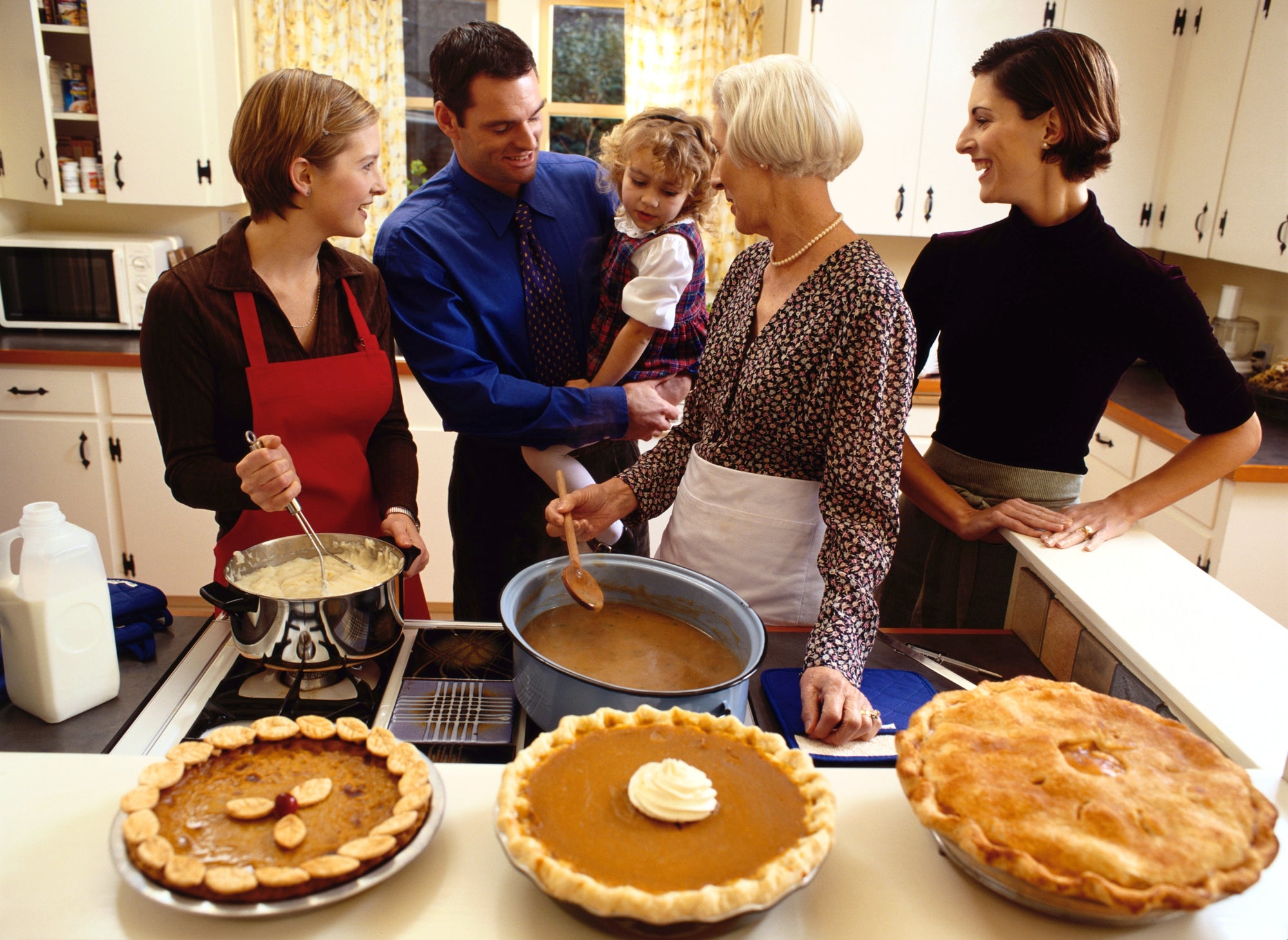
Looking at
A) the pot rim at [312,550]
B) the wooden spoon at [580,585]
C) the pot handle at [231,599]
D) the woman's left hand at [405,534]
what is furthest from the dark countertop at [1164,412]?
the pot handle at [231,599]

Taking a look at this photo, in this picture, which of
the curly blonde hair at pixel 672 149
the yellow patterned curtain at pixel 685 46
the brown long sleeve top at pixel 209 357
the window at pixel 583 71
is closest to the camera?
the brown long sleeve top at pixel 209 357

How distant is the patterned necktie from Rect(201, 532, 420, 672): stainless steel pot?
964mm

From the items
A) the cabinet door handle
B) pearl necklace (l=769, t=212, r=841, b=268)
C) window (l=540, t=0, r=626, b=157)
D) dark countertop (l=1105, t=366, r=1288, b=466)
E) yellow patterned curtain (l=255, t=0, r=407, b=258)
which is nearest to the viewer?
pearl necklace (l=769, t=212, r=841, b=268)

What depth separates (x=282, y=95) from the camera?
1.55m

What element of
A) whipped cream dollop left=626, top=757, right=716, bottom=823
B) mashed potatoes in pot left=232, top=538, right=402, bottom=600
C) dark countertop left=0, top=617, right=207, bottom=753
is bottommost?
dark countertop left=0, top=617, right=207, bottom=753

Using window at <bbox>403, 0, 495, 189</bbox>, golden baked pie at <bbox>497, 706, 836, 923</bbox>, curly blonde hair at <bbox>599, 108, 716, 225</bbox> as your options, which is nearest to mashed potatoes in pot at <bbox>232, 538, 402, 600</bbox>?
golden baked pie at <bbox>497, 706, 836, 923</bbox>

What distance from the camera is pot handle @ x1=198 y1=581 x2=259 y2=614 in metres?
1.14

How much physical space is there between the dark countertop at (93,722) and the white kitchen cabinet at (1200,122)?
11.0ft

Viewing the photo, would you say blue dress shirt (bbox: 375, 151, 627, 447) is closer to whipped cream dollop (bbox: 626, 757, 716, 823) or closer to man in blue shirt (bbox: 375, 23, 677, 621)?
man in blue shirt (bbox: 375, 23, 677, 621)

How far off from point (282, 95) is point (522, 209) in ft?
1.92

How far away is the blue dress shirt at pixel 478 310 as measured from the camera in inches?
75.4

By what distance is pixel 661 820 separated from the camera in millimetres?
764

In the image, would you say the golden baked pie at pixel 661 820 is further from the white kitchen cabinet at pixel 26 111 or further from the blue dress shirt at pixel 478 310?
the white kitchen cabinet at pixel 26 111

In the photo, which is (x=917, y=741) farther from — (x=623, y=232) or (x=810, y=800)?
(x=623, y=232)
